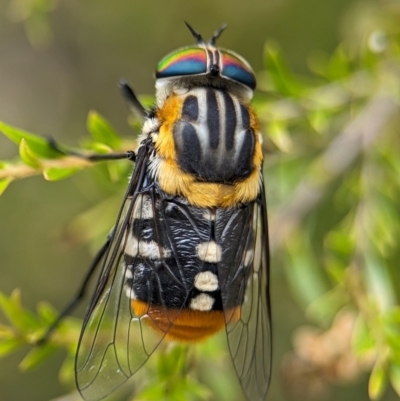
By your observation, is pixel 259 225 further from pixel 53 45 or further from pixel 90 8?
pixel 53 45

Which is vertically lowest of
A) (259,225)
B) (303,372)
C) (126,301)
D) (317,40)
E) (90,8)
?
(303,372)

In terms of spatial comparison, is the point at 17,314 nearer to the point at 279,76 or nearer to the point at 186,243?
the point at 186,243

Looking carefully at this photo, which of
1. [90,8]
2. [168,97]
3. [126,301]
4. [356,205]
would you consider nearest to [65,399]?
[126,301]

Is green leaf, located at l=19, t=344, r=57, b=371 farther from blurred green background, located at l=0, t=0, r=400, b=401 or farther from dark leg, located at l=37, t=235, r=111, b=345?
blurred green background, located at l=0, t=0, r=400, b=401

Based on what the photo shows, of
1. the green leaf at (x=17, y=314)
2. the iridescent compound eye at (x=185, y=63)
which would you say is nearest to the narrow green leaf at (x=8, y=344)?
the green leaf at (x=17, y=314)

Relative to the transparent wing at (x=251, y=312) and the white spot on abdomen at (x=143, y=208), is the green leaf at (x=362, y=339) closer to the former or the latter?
the transparent wing at (x=251, y=312)

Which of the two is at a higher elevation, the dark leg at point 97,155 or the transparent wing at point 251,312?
the dark leg at point 97,155

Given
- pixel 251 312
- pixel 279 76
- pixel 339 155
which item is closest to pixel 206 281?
pixel 251 312
